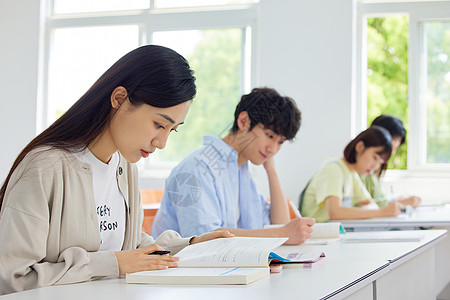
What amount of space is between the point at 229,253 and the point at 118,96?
469mm

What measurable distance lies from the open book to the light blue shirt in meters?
0.61

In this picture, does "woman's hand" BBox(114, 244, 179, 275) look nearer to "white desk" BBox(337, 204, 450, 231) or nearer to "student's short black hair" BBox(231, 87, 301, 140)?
"student's short black hair" BBox(231, 87, 301, 140)

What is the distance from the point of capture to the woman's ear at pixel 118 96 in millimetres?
1500

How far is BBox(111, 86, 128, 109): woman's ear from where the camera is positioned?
1.50 meters

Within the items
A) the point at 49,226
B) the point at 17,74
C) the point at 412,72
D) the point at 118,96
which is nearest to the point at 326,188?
the point at 412,72

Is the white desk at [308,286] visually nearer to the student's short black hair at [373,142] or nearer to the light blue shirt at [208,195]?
the light blue shirt at [208,195]

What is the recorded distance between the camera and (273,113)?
8.19 ft

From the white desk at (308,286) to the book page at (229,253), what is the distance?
0.07 metres

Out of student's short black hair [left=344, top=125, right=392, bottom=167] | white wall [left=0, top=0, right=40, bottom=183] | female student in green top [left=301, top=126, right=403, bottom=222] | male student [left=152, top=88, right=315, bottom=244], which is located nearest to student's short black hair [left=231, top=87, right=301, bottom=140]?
male student [left=152, top=88, right=315, bottom=244]

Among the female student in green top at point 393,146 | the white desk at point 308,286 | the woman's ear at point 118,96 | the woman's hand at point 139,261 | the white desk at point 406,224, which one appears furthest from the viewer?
the female student in green top at point 393,146

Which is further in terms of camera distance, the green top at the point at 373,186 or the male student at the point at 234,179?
the green top at the point at 373,186

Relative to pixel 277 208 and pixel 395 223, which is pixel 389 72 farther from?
pixel 277 208

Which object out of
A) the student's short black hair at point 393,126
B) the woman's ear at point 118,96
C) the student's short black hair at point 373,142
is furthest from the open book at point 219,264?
the student's short black hair at point 393,126

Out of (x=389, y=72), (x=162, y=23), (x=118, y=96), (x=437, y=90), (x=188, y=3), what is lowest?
(x=118, y=96)
